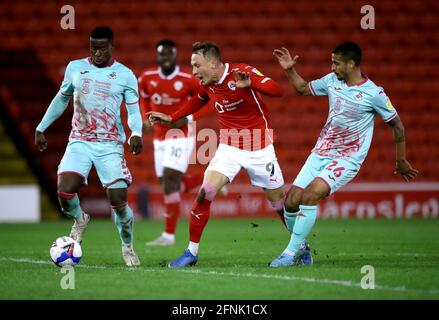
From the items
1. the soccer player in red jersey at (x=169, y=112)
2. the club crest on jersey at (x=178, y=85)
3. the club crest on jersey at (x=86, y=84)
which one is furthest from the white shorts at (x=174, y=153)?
the club crest on jersey at (x=86, y=84)

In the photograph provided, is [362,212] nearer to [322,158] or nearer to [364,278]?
[322,158]

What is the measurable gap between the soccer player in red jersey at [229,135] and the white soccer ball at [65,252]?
838 millimetres

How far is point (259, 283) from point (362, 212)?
1002 cm

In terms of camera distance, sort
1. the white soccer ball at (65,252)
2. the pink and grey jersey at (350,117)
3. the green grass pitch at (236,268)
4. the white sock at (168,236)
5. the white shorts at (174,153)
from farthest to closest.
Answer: the white shorts at (174,153) → the white sock at (168,236) → the pink and grey jersey at (350,117) → the white soccer ball at (65,252) → the green grass pitch at (236,268)

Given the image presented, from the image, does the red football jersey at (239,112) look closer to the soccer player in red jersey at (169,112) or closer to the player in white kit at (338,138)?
the player in white kit at (338,138)

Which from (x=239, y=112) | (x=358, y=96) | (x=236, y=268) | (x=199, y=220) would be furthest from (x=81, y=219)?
(x=358, y=96)

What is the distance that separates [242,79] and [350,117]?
Result: 3.44 feet

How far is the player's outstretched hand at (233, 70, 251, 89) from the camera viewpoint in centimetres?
726

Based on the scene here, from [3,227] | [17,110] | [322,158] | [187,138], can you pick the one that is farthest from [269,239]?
[17,110]

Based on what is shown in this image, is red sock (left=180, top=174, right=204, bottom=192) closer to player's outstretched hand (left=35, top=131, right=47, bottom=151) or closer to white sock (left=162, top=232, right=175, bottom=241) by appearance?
white sock (left=162, top=232, right=175, bottom=241)

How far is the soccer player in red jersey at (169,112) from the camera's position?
11.1 meters

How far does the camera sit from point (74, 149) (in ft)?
24.5

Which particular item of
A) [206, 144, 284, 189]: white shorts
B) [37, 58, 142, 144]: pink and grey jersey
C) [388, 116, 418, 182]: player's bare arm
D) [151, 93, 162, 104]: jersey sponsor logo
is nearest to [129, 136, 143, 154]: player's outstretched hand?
[37, 58, 142, 144]: pink and grey jersey

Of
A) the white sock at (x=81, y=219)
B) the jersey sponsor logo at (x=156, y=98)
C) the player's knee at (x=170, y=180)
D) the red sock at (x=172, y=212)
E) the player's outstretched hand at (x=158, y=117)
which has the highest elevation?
the player's outstretched hand at (x=158, y=117)
